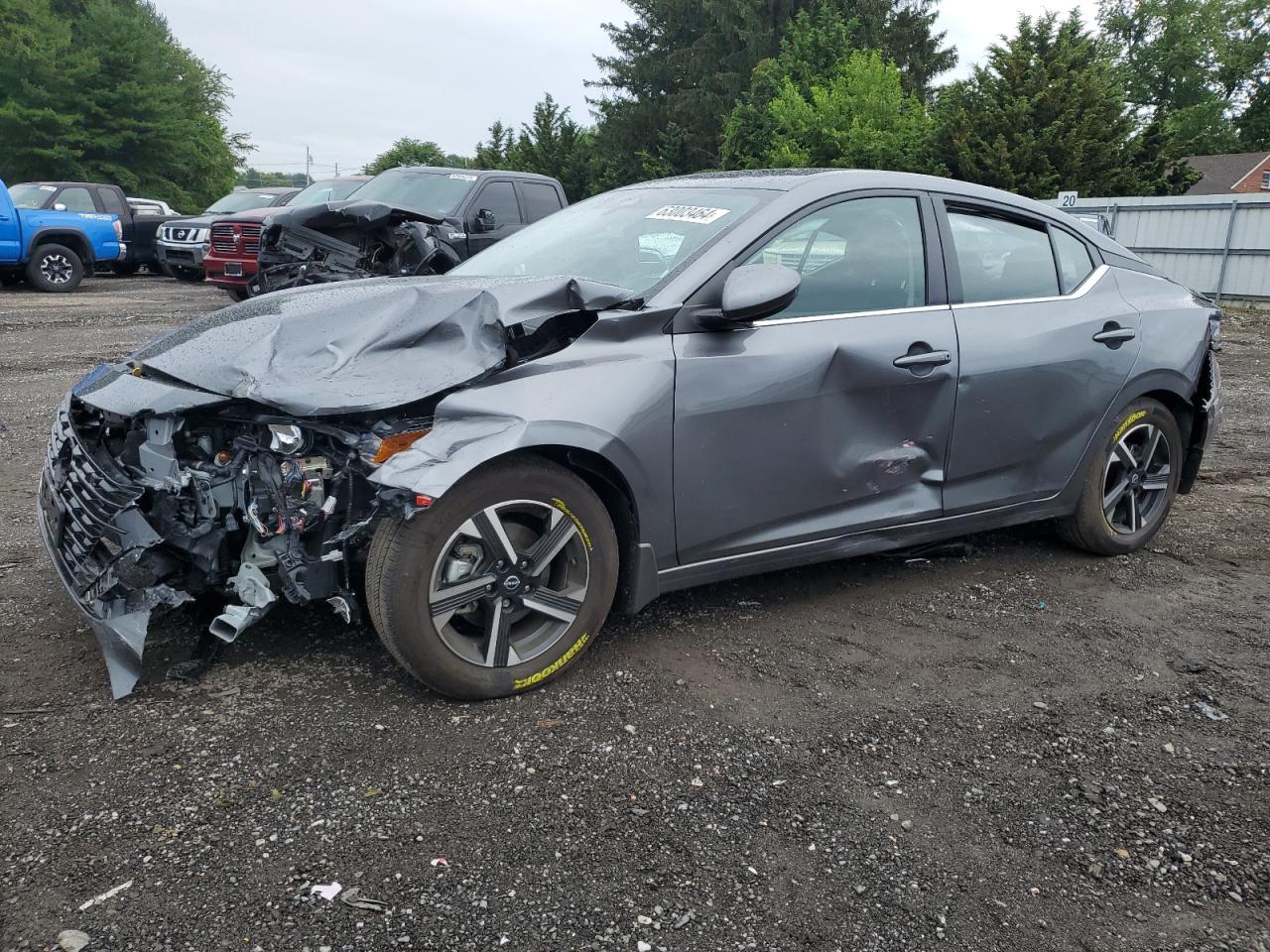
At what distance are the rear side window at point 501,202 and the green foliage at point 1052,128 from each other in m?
13.2

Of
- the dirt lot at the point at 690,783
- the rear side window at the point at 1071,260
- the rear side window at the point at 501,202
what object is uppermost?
the rear side window at the point at 501,202

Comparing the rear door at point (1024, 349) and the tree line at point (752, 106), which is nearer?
the rear door at point (1024, 349)

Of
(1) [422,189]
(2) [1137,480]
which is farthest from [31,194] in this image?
(2) [1137,480]

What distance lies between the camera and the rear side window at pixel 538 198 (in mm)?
12273

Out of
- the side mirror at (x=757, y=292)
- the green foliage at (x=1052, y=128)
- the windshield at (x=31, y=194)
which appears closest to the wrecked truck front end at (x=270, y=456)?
the side mirror at (x=757, y=292)

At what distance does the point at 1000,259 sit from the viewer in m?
4.25

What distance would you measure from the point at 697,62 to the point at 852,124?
17676 millimetres

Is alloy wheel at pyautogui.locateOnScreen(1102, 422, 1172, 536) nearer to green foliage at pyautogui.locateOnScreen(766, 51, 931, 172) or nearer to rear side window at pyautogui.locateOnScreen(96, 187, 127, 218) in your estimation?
rear side window at pyautogui.locateOnScreen(96, 187, 127, 218)

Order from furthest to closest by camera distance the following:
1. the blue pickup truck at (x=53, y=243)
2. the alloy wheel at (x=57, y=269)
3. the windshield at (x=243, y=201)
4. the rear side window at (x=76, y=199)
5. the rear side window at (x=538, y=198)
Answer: the windshield at (x=243, y=201) < the rear side window at (x=76, y=199) < the alloy wheel at (x=57, y=269) < the blue pickup truck at (x=53, y=243) < the rear side window at (x=538, y=198)

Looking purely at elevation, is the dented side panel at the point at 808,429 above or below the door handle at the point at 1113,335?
below

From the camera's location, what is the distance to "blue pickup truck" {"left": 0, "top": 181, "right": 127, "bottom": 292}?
16031mm

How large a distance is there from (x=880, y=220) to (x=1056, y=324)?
94cm

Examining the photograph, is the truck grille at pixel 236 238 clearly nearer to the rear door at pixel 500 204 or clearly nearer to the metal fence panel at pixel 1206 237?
the rear door at pixel 500 204

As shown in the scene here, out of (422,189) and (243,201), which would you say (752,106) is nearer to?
(243,201)
